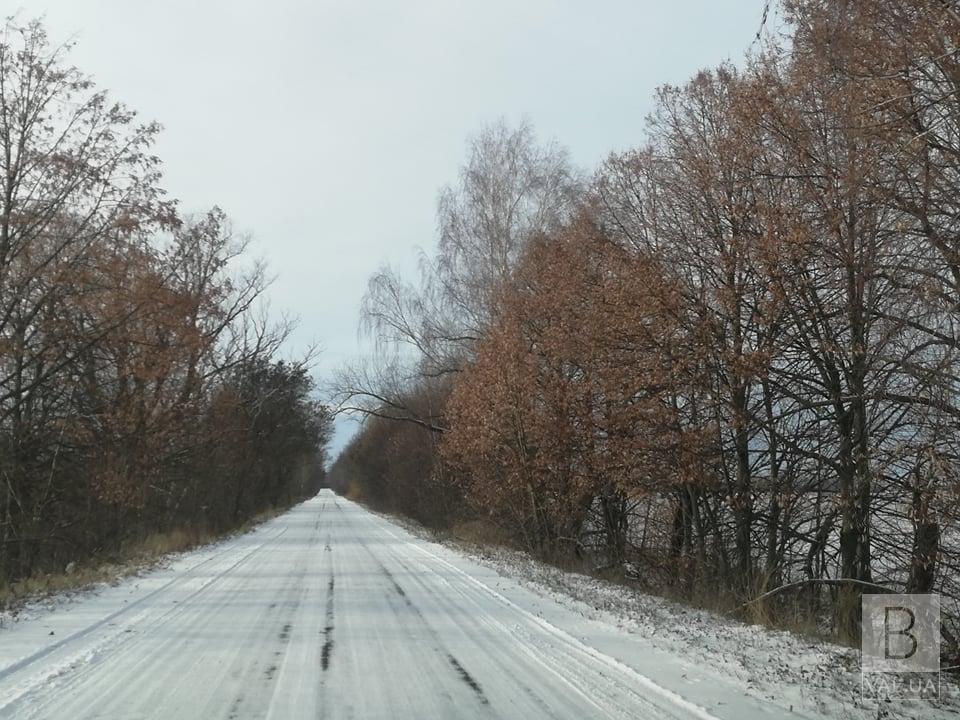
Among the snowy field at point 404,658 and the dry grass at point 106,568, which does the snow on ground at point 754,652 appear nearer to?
the snowy field at point 404,658

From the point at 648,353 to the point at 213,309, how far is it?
16.2 metres

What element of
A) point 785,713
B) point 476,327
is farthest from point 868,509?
point 476,327

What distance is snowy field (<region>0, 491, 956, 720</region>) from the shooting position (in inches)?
264

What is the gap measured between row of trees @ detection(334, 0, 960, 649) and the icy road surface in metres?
3.71

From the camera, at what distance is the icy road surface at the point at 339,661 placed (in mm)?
6648

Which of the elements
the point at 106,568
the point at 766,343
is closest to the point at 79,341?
the point at 106,568

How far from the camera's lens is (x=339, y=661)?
27.5 feet

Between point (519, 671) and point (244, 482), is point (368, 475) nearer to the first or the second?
point (244, 482)
